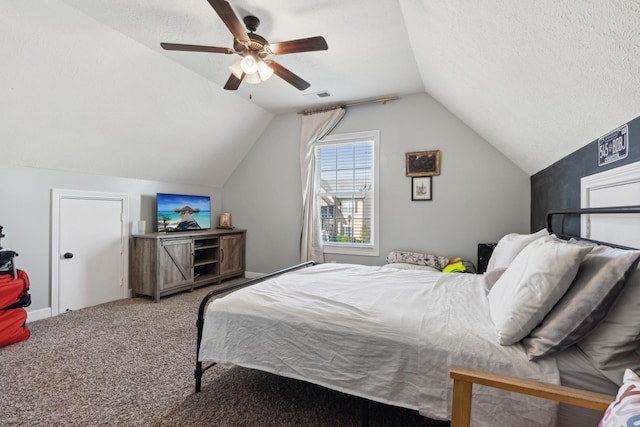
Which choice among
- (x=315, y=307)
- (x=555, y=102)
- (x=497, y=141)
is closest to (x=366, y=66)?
(x=497, y=141)

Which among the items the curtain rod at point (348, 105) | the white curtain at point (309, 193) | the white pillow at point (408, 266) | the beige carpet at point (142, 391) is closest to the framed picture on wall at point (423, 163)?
the curtain rod at point (348, 105)

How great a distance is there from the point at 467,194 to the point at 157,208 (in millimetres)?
4175

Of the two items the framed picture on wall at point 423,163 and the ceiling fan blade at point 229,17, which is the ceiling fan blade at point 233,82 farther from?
the framed picture on wall at point 423,163

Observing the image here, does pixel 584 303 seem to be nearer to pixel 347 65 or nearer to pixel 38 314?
pixel 347 65

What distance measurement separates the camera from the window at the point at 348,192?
13.9 ft

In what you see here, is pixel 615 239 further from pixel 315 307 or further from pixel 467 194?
pixel 467 194

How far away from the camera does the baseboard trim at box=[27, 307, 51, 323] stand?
9.80ft

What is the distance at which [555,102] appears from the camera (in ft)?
5.73

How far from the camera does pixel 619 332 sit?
3.41 ft

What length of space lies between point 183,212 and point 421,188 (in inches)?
137

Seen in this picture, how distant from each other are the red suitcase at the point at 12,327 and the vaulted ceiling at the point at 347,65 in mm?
1477

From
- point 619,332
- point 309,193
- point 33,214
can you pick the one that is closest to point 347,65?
point 309,193

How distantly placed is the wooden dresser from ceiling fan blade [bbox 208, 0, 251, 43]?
270 cm

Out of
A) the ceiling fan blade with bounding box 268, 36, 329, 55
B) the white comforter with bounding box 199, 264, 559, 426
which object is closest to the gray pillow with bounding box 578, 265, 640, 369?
the white comforter with bounding box 199, 264, 559, 426
